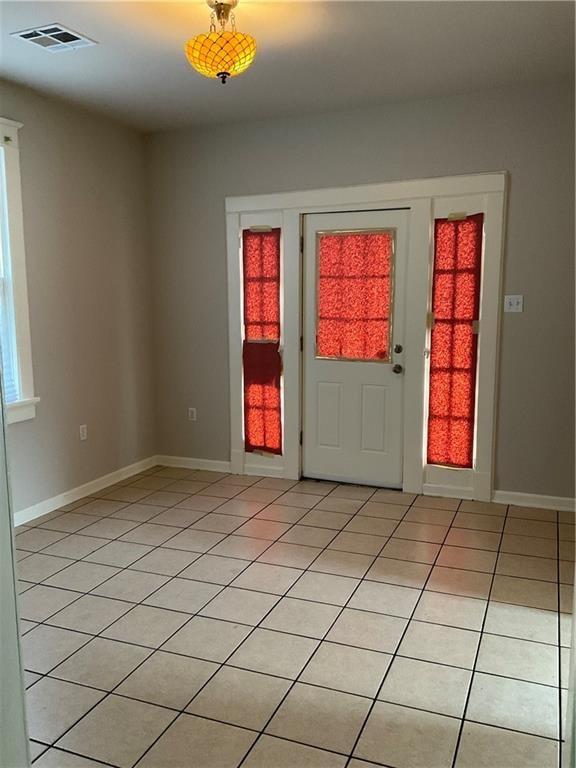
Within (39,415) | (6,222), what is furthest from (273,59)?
(39,415)

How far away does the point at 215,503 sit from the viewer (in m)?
4.24

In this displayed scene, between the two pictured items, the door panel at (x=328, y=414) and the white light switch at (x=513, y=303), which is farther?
the door panel at (x=328, y=414)

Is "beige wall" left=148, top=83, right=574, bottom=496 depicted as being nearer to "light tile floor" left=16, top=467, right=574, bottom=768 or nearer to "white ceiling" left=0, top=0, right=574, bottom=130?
"white ceiling" left=0, top=0, right=574, bottom=130

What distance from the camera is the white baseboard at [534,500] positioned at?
4.01m

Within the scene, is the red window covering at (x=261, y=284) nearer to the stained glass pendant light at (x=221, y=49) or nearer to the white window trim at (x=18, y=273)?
the white window trim at (x=18, y=273)

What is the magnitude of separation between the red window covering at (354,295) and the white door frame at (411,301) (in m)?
0.17

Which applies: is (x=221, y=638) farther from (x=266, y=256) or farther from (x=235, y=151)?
(x=235, y=151)

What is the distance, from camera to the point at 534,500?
408 cm

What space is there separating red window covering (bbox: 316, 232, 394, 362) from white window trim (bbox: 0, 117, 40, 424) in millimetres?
1971

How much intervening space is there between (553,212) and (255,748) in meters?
3.38

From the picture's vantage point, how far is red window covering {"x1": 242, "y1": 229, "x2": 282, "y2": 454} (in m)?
4.62

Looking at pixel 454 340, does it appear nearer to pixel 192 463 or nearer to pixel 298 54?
pixel 298 54

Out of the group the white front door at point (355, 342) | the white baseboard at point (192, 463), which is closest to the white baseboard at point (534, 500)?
the white front door at point (355, 342)

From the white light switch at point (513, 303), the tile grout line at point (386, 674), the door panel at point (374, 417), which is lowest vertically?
the tile grout line at point (386, 674)
